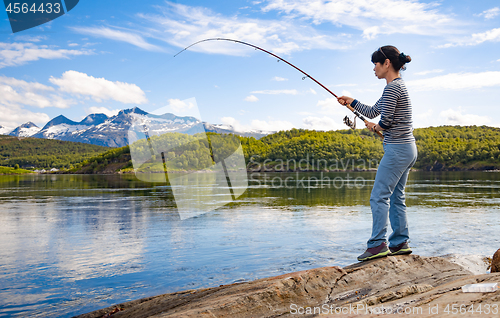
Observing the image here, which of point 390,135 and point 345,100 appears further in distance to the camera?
point 345,100

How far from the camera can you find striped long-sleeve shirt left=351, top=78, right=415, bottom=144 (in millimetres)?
5133

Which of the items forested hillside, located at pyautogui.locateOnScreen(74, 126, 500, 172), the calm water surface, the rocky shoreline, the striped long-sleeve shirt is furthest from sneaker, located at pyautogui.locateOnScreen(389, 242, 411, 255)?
forested hillside, located at pyautogui.locateOnScreen(74, 126, 500, 172)

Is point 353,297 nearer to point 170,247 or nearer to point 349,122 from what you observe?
point 349,122

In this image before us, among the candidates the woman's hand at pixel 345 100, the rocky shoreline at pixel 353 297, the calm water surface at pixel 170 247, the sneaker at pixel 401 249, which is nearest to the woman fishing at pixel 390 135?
the woman's hand at pixel 345 100

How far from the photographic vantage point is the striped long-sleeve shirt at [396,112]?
16.8 ft

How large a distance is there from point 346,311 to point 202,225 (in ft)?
43.8

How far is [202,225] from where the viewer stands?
16.9m

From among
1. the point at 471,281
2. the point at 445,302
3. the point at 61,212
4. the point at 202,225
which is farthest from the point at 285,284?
the point at 61,212

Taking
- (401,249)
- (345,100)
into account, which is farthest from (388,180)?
(345,100)

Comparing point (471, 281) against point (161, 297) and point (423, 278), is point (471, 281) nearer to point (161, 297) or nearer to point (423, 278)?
point (423, 278)

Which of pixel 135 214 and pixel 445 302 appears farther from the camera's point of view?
pixel 135 214

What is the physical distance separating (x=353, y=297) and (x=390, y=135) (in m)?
2.35

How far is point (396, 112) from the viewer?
5180 millimetres

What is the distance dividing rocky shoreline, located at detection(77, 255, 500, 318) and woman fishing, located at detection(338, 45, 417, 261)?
0.63 m
